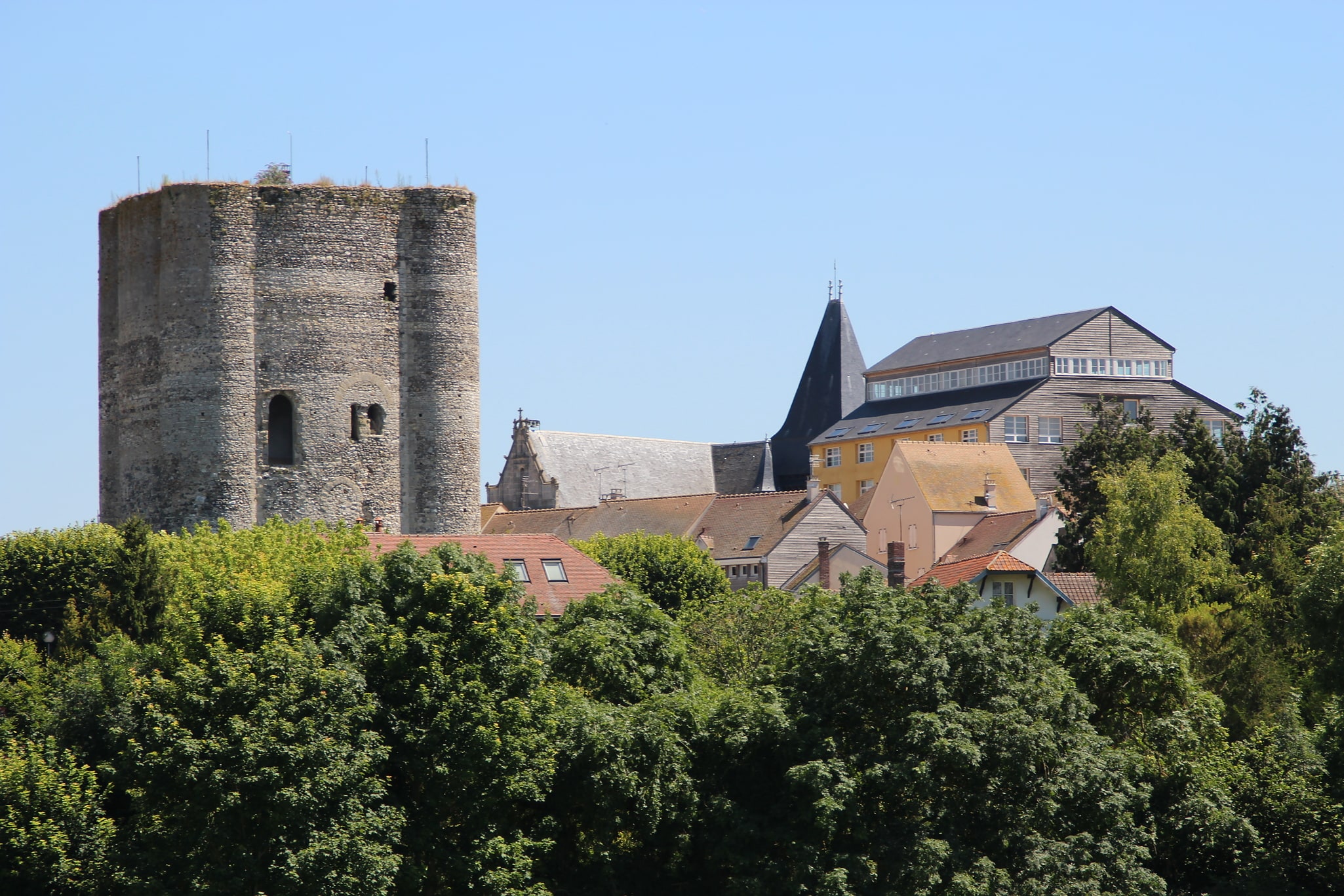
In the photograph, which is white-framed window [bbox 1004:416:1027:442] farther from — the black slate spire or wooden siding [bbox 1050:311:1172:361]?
the black slate spire

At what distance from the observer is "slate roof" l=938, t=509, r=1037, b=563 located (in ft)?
236

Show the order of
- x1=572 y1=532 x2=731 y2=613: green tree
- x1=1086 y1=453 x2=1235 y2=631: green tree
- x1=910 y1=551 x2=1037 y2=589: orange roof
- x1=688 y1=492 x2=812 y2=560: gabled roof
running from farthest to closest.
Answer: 1. x1=688 y1=492 x2=812 y2=560: gabled roof
2. x1=572 y1=532 x2=731 y2=613: green tree
3. x1=910 y1=551 x2=1037 y2=589: orange roof
4. x1=1086 y1=453 x2=1235 y2=631: green tree

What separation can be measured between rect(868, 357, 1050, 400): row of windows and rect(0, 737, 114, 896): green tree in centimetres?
7526

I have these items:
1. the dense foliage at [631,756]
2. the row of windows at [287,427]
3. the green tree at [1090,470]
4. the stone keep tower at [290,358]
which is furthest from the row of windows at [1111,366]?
the dense foliage at [631,756]

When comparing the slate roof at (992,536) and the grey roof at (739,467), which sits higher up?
the grey roof at (739,467)

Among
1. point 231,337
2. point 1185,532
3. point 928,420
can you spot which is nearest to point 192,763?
point 231,337

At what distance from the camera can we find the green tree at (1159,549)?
51.4 metres

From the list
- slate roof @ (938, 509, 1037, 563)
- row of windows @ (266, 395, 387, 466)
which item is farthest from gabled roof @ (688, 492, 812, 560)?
row of windows @ (266, 395, 387, 466)

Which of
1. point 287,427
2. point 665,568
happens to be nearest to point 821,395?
point 665,568

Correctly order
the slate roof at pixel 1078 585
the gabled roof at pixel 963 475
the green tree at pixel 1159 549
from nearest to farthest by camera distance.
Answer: the green tree at pixel 1159 549, the slate roof at pixel 1078 585, the gabled roof at pixel 963 475

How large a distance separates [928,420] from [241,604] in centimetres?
7319

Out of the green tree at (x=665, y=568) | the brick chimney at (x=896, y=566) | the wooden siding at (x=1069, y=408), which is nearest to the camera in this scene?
the brick chimney at (x=896, y=566)

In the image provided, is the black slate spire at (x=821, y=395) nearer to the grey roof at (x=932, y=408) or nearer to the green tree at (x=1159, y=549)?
the grey roof at (x=932, y=408)

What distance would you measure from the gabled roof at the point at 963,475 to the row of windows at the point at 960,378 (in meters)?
15.6
